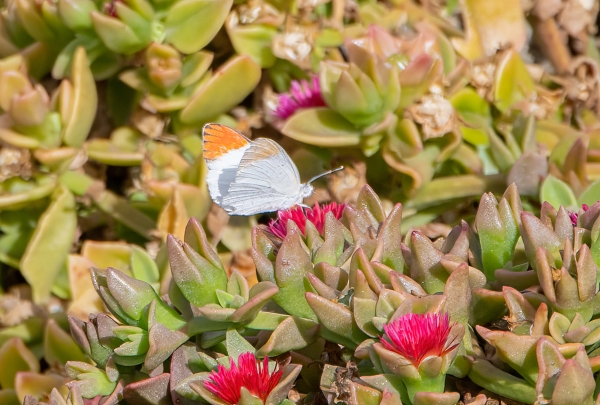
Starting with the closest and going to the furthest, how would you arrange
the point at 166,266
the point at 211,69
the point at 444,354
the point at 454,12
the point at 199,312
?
the point at 444,354 < the point at 199,312 < the point at 166,266 < the point at 211,69 < the point at 454,12

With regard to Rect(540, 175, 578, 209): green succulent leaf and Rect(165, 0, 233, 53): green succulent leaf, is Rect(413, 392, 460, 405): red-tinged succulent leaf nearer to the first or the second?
Rect(540, 175, 578, 209): green succulent leaf

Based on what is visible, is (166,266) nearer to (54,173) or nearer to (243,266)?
(243,266)

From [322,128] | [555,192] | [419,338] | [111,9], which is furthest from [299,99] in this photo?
[419,338]

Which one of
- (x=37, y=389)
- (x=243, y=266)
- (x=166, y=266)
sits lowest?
(x=37, y=389)

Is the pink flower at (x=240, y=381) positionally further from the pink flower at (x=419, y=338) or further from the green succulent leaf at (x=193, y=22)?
the green succulent leaf at (x=193, y=22)

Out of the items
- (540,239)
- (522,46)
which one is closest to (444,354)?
(540,239)

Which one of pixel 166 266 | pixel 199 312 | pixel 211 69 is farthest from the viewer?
pixel 211 69

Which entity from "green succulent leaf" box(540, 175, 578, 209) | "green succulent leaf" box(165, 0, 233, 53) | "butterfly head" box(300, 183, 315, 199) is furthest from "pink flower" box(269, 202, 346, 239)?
"green succulent leaf" box(165, 0, 233, 53)
